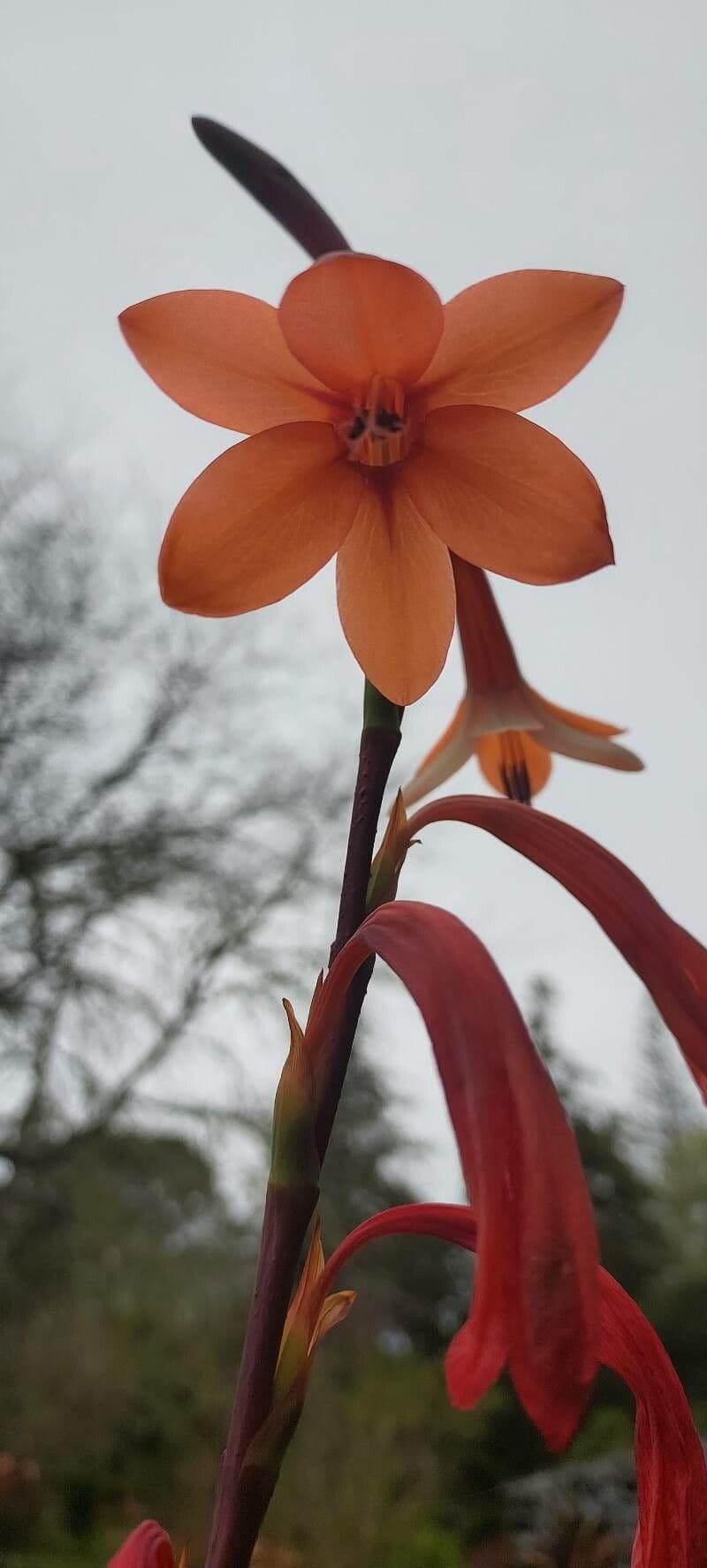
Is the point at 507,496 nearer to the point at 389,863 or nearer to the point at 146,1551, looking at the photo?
the point at 389,863

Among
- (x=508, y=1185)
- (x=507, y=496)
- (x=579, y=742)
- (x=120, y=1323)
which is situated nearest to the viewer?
(x=508, y=1185)

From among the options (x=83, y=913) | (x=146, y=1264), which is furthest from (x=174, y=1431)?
(x=83, y=913)

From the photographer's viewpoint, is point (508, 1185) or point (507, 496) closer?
point (508, 1185)

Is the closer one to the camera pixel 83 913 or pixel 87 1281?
pixel 87 1281

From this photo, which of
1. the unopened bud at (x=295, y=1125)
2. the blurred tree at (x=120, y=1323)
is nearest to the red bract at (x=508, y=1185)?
the unopened bud at (x=295, y=1125)

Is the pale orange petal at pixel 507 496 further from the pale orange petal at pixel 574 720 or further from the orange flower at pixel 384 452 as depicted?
the pale orange petal at pixel 574 720

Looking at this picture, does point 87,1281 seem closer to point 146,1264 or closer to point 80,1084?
point 146,1264

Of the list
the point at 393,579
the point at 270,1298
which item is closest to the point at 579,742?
the point at 393,579

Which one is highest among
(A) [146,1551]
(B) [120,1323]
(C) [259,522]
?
(C) [259,522]

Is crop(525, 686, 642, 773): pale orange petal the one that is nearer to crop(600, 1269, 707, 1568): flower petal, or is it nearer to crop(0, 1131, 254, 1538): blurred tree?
crop(600, 1269, 707, 1568): flower petal
